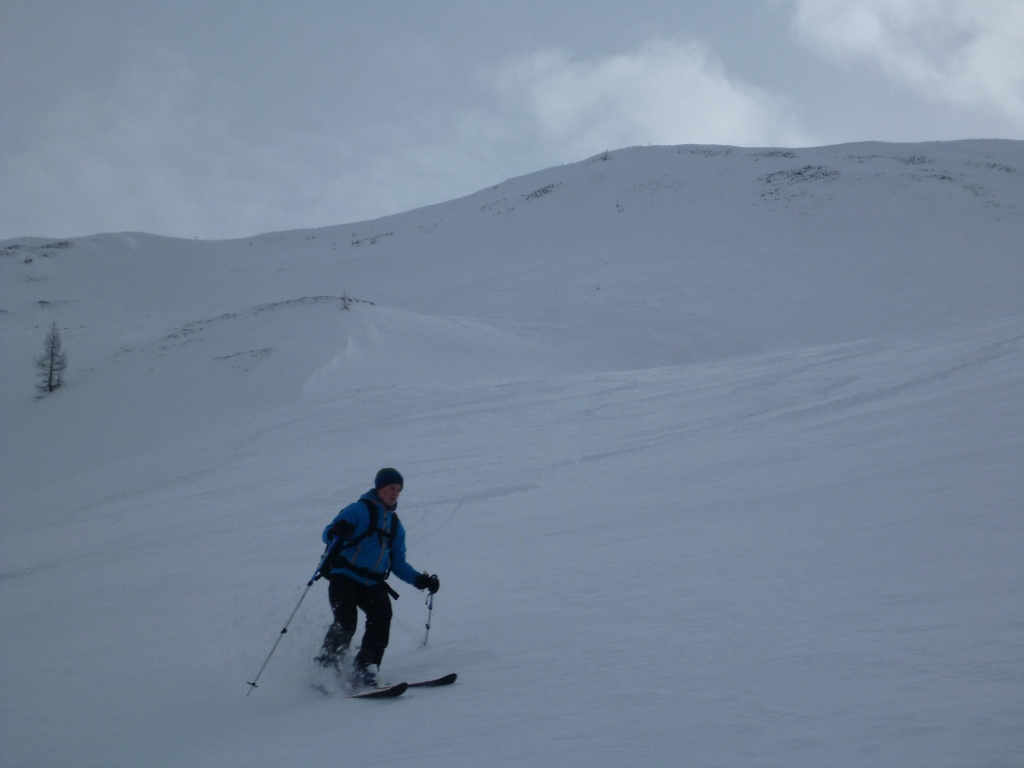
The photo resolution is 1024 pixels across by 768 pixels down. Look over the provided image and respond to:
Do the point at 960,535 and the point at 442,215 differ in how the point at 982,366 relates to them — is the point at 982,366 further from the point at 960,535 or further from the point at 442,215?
the point at 442,215

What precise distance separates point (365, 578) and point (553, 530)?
313cm

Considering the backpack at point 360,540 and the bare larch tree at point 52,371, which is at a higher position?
the bare larch tree at point 52,371

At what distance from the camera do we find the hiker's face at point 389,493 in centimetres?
491

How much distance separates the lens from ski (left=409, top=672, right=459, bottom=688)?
464 cm

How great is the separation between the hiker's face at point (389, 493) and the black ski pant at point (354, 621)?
0.56 meters

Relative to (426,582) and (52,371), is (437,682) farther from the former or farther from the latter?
(52,371)

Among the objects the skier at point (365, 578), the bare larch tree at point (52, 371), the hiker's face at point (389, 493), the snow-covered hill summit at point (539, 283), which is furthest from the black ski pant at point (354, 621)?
the bare larch tree at point (52, 371)

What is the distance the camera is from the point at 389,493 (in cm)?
492

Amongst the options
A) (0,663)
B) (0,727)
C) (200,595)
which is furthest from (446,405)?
(0,727)

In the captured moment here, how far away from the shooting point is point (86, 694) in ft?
16.7

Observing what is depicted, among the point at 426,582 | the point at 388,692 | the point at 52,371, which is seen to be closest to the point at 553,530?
the point at 426,582

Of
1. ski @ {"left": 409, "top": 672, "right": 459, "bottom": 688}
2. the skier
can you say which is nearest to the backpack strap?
the skier

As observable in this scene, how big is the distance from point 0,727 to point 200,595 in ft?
8.13

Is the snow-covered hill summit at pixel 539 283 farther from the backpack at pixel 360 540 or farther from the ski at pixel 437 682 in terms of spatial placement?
the ski at pixel 437 682
